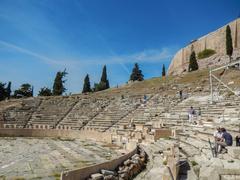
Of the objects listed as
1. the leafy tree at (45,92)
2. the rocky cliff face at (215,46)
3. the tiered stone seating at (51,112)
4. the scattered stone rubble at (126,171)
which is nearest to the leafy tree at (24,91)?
the leafy tree at (45,92)

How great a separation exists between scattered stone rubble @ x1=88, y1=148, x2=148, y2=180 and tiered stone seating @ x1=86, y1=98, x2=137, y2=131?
13247 mm

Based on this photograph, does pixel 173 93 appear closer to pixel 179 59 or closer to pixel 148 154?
pixel 148 154

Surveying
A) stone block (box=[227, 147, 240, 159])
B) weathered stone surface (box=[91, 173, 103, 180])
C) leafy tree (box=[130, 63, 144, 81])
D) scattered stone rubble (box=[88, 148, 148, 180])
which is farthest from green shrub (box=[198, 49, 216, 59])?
weathered stone surface (box=[91, 173, 103, 180])

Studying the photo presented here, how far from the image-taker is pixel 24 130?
2345 cm

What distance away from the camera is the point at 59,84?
1912 inches

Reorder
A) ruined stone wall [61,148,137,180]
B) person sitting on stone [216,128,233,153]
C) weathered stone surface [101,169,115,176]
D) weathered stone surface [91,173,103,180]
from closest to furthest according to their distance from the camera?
ruined stone wall [61,148,137,180], weathered stone surface [91,173,103,180], person sitting on stone [216,128,233,153], weathered stone surface [101,169,115,176]

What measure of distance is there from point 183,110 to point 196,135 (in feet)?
27.8

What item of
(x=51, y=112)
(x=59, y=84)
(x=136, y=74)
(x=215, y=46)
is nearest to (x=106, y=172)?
(x=51, y=112)

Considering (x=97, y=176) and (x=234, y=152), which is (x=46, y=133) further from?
(x=234, y=152)

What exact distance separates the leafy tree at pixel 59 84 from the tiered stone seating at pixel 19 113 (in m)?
15.2

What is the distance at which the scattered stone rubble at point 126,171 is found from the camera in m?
7.94

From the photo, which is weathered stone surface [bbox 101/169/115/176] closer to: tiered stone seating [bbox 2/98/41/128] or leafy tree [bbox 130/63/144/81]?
tiered stone seating [bbox 2/98/41/128]

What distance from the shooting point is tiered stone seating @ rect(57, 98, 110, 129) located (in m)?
26.4

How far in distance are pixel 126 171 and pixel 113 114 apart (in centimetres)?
1749
